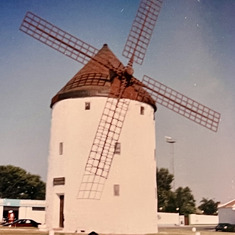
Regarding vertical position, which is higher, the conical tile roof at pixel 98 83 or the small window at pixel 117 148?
the conical tile roof at pixel 98 83

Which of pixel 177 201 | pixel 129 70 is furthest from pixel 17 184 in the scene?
pixel 129 70

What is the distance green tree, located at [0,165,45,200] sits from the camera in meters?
67.0

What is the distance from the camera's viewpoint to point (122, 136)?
2538 centimetres

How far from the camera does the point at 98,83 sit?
1021 inches

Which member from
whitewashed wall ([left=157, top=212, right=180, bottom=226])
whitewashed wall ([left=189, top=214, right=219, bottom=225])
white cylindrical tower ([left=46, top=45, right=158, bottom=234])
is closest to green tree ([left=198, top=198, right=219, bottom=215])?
whitewashed wall ([left=189, top=214, right=219, bottom=225])

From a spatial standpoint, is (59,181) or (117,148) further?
(59,181)

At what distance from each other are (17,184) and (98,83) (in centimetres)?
4751

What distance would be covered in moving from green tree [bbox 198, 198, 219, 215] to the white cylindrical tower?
63.4 meters

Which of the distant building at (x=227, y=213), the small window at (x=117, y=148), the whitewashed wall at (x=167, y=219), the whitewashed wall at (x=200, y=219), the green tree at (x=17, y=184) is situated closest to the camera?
the small window at (x=117, y=148)

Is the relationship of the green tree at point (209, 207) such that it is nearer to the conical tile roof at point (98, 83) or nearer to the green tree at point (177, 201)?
the green tree at point (177, 201)

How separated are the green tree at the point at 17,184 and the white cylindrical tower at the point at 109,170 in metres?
43.0

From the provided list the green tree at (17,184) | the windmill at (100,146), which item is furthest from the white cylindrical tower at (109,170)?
the green tree at (17,184)

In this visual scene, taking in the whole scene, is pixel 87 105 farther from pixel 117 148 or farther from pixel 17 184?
pixel 17 184

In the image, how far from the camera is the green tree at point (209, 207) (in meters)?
85.4
